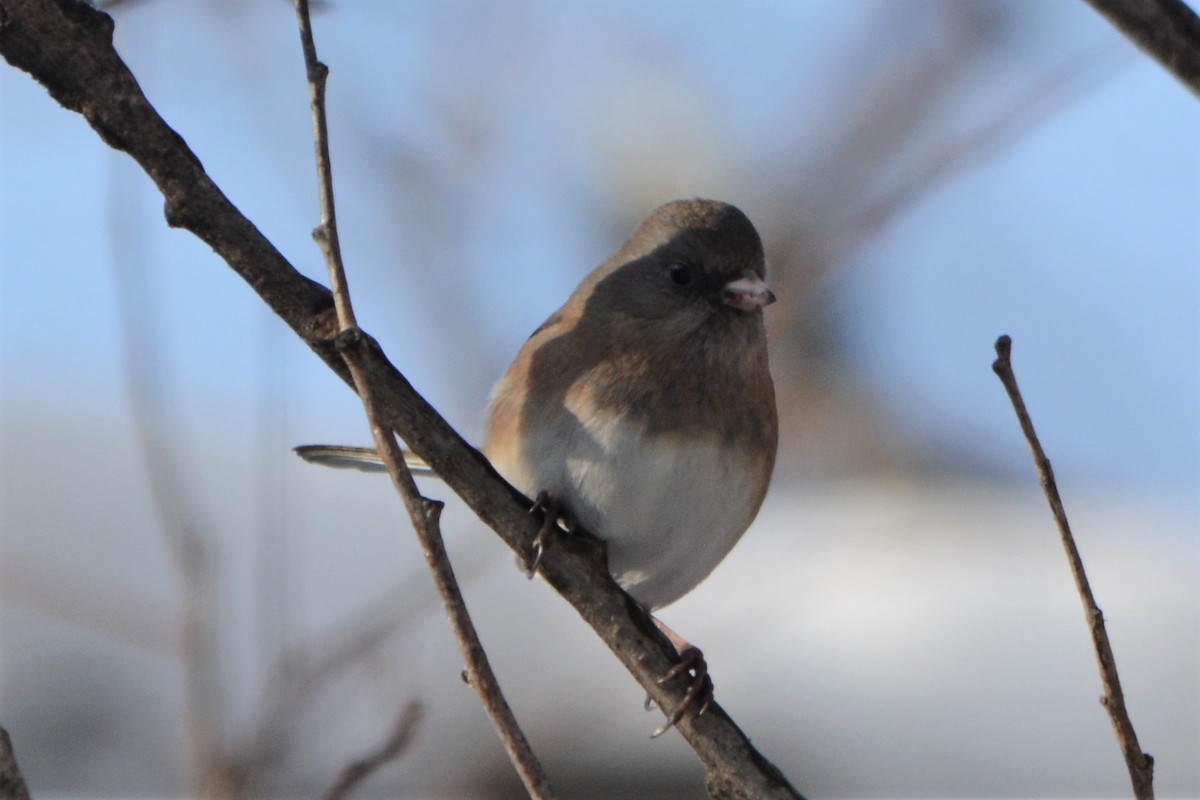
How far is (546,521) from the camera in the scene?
175cm

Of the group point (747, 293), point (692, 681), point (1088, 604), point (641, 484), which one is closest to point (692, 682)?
point (692, 681)

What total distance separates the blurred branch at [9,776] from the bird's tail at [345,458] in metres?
1.35

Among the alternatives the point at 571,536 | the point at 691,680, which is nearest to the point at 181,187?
the point at 571,536

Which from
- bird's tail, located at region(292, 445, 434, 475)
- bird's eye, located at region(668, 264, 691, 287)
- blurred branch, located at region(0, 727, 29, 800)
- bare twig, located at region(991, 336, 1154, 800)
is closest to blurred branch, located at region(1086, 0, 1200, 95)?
bare twig, located at region(991, 336, 1154, 800)

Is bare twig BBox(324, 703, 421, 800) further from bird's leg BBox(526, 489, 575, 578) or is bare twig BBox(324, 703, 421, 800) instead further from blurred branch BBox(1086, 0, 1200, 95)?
blurred branch BBox(1086, 0, 1200, 95)

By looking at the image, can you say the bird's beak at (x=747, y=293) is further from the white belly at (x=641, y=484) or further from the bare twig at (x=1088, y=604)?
the bare twig at (x=1088, y=604)

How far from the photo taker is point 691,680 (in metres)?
1.73

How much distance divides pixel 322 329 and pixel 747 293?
103cm

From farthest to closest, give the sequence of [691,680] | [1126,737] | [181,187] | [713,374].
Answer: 1. [713,374]
2. [691,680]
3. [181,187]
4. [1126,737]

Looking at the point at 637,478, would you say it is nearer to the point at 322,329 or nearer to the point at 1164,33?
the point at 322,329

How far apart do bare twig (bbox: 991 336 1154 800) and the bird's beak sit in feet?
3.29

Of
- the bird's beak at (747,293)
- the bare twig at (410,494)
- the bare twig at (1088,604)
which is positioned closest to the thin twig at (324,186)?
the bare twig at (410,494)

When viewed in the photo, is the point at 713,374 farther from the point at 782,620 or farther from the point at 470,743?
the point at 782,620

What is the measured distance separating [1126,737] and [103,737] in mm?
2039
